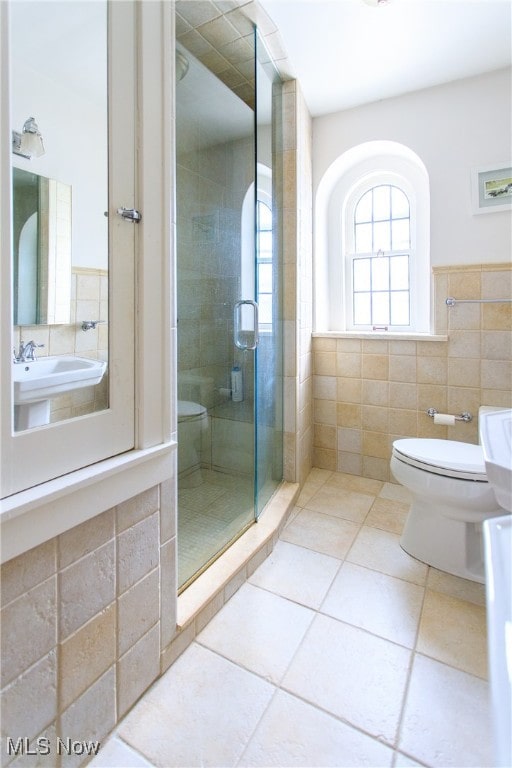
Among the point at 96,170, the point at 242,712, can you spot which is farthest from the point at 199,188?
the point at 242,712

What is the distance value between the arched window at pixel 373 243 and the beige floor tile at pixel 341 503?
1074 mm

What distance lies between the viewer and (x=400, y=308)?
253cm

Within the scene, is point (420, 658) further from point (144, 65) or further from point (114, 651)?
point (144, 65)

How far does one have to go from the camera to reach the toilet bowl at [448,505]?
146cm

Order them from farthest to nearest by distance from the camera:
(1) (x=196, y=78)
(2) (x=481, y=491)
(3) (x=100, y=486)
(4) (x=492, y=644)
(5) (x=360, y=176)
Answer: (5) (x=360, y=176), (1) (x=196, y=78), (2) (x=481, y=491), (3) (x=100, y=486), (4) (x=492, y=644)

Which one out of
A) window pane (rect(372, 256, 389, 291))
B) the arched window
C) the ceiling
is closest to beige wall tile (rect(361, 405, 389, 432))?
the arched window

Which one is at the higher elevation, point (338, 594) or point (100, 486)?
point (100, 486)

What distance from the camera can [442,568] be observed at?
61.6 inches

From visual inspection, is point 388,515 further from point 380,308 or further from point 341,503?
point 380,308

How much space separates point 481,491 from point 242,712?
108 cm

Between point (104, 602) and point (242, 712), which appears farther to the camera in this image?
point (242, 712)

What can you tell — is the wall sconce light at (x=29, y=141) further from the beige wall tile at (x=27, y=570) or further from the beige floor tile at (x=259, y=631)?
the beige floor tile at (x=259, y=631)

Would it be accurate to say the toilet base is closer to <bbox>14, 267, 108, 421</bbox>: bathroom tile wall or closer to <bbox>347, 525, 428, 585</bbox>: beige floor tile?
<bbox>347, 525, 428, 585</bbox>: beige floor tile

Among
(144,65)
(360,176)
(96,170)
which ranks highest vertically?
(360,176)
